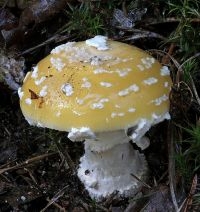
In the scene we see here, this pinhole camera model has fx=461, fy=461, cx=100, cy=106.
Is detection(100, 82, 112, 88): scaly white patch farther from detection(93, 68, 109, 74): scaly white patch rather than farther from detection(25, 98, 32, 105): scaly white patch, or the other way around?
detection(25, 98, 32, 105): scaly white patch

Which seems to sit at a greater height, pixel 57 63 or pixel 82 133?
pixel 57 63

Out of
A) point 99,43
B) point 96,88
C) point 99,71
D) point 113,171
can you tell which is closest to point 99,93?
point 96,88

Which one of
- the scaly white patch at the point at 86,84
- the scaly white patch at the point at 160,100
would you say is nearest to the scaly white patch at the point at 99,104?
the scaly white patch at the point at 86,84

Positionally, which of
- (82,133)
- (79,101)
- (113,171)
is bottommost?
(113,171)

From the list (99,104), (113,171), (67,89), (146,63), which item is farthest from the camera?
(113,171)

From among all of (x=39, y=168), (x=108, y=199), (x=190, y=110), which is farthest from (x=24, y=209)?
(x=190, y=110)

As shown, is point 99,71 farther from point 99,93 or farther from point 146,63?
point 146,63

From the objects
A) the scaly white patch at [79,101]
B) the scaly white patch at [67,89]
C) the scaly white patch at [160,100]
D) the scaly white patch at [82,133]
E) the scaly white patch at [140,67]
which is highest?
the scaly white patch at [140,67]

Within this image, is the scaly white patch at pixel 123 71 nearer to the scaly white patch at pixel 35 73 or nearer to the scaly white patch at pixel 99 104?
the scaly white patch at pixel 99 104

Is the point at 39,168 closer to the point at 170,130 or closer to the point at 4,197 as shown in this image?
the point at 4,197
